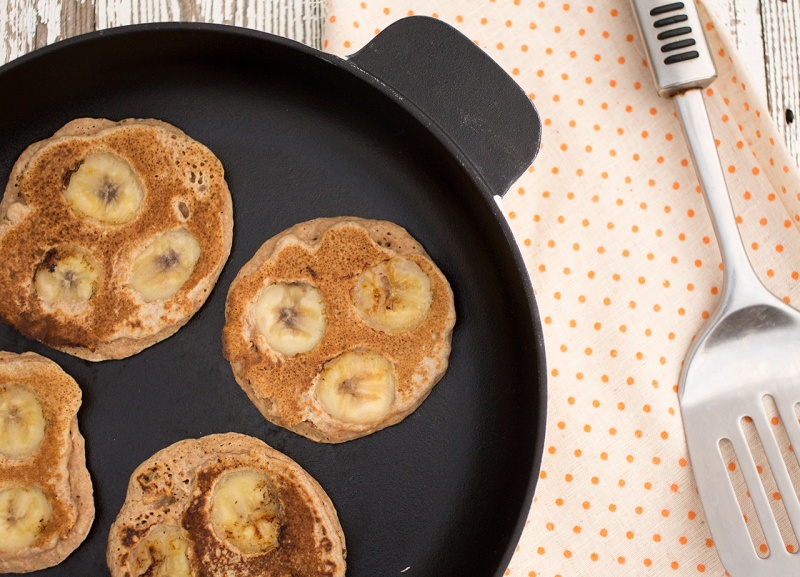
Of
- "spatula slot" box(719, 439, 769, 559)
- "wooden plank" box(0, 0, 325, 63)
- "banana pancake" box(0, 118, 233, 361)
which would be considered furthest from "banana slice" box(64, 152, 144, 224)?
"spatula slot" box(719, 439, 769, 559)

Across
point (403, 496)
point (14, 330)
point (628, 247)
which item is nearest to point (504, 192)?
point (628, 247)

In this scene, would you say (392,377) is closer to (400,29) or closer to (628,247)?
(628,247)

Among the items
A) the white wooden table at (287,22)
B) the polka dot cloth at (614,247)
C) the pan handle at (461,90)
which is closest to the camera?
the pan handle at (461,90)

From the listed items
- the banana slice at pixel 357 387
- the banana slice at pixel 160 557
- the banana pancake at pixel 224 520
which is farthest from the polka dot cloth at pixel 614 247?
the banana slice at pixel 160 557

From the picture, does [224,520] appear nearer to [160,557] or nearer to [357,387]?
[160,557]

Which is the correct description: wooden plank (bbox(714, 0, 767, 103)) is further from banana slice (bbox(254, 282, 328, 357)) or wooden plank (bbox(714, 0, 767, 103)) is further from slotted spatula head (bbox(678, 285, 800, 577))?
banana slice (bbox(254, 282, 328, 357))

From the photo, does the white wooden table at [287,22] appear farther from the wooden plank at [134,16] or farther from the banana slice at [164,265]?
the banana slice at [164,265]

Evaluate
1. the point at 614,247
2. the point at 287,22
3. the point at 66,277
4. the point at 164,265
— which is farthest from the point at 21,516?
the point at 614,247
